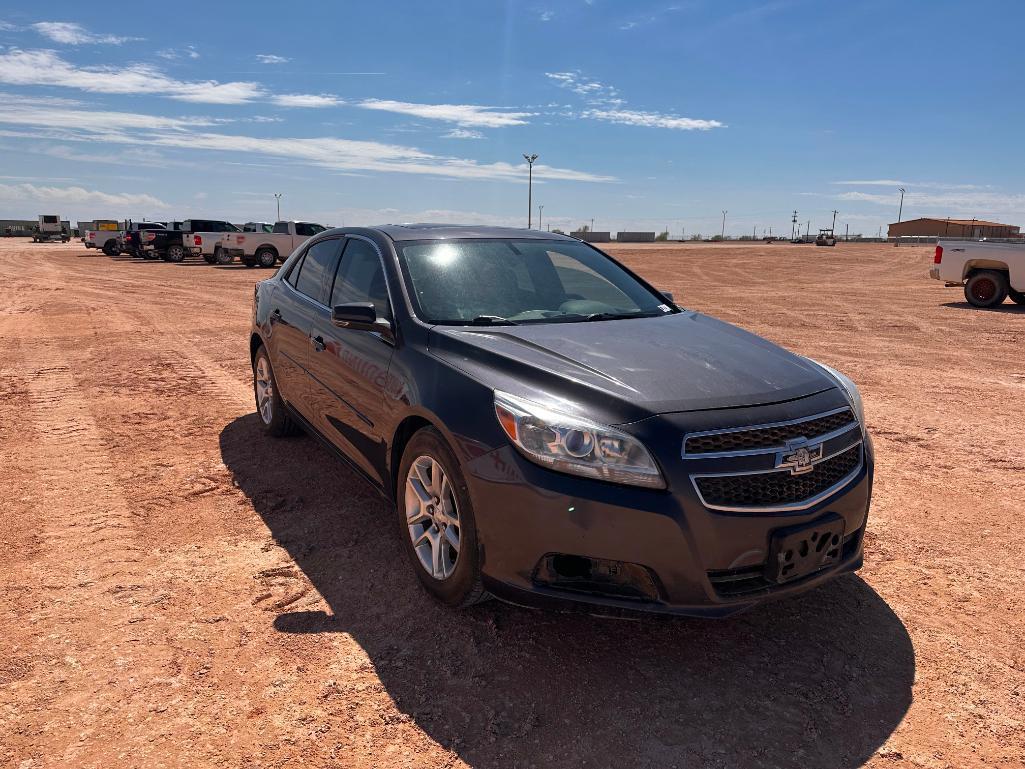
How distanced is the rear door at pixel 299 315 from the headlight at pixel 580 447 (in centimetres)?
230

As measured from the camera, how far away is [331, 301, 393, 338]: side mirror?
3.67 metres

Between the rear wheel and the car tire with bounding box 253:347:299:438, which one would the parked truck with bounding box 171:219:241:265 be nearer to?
the rear wheel

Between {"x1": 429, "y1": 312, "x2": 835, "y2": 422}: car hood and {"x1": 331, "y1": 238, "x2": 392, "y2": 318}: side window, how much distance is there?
25.7 inches

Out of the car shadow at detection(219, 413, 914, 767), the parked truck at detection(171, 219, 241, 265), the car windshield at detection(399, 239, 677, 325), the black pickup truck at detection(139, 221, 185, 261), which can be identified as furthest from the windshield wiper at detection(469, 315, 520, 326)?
the black pickup truck at detection(139, 221, 185, 261)

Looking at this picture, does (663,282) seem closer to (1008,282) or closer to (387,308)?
(1008,282)

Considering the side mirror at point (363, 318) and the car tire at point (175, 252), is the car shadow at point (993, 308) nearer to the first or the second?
the side mirror at point (363, 318)

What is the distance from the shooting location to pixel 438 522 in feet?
10.6

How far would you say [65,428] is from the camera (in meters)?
6.03

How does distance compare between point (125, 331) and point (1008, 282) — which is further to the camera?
point (1008, 282)

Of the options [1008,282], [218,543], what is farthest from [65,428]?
[1008,282]

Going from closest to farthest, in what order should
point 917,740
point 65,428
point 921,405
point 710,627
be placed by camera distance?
point 917,740 → point 710,627 → point 65,428 → point 921,405

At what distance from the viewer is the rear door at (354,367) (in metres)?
3.70

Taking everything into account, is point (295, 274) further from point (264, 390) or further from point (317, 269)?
point (264, 390)

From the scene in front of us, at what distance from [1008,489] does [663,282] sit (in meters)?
20.5
